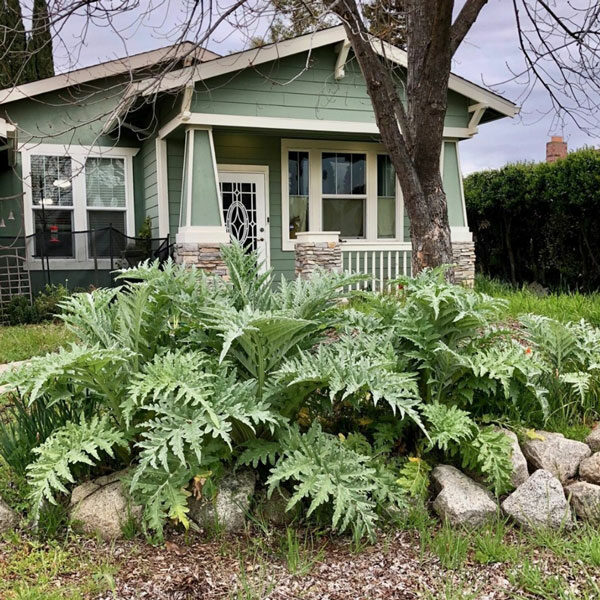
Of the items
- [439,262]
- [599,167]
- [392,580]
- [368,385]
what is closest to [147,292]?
[368,385]

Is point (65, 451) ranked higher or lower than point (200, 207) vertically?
lower

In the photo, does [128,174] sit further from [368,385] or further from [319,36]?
[368,385]

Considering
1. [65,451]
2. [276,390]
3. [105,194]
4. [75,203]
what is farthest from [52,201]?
[276,390]

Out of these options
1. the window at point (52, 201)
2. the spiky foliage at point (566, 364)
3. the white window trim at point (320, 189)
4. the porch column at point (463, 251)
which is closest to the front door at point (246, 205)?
the white window trim at point (320, 189)

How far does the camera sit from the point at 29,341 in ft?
22.3

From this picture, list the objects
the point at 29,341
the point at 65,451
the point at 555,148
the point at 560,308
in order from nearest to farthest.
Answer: the point at 65,451 < the point at 560,308 < the point at 29,341 < the point at 555,148

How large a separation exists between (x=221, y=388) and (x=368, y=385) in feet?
2.11

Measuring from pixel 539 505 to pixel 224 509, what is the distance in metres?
1.43

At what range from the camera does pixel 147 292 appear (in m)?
2.96

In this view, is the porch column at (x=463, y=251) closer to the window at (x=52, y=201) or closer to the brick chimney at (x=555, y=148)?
the brick chimney at (x=555, y=148)

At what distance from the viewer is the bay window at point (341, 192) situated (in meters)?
10.6

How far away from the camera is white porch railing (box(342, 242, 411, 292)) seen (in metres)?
9.77

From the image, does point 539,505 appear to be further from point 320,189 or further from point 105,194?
point 105,194

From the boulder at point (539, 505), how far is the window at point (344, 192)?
26.8ft
